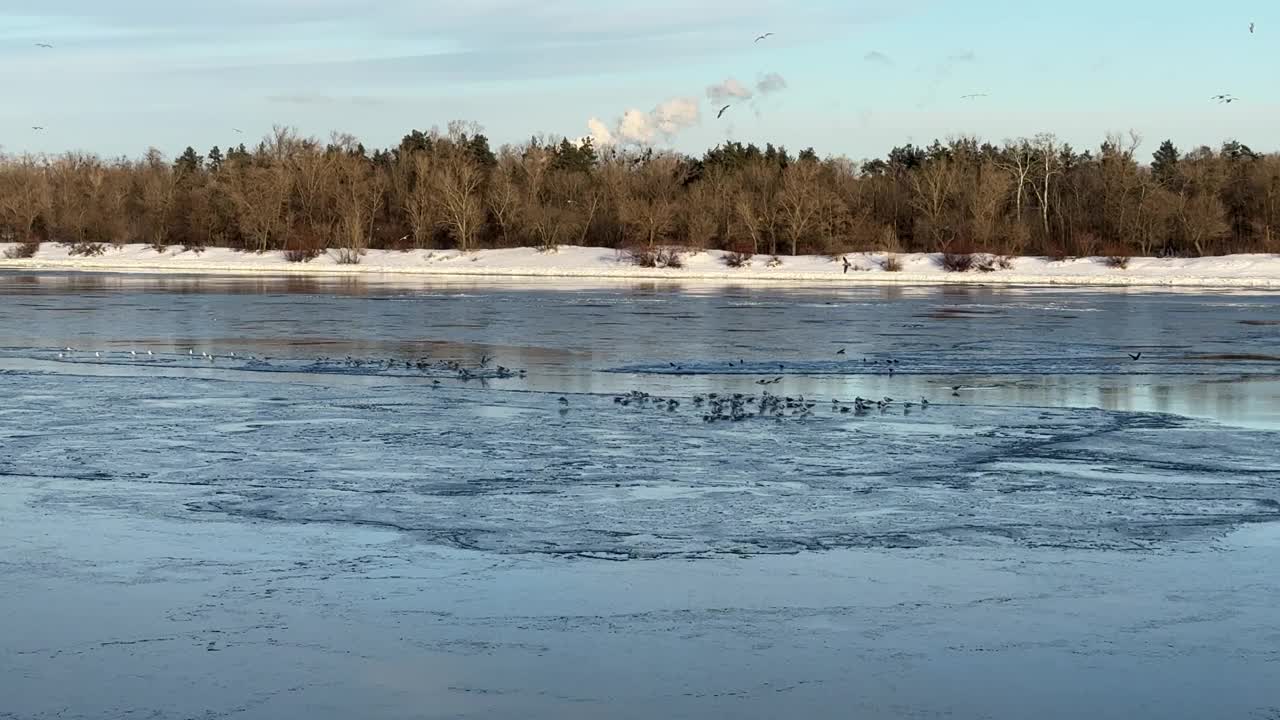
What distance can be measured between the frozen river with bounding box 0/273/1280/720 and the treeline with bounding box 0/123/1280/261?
56703mm

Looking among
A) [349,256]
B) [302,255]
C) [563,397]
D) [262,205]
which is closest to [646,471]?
[563,397]

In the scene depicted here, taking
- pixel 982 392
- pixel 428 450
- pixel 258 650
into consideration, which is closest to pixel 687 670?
pixel 258 650

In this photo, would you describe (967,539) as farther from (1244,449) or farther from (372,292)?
(372,292)

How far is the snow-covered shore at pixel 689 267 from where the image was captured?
62219 millimetres

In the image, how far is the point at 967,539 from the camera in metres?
9.20

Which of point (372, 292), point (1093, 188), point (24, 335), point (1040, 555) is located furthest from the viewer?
point (1093, 188)

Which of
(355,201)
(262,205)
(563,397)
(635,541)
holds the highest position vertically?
(355,201)

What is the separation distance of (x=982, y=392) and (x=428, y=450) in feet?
24.8

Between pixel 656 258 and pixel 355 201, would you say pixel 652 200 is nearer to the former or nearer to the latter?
pixel 656 258

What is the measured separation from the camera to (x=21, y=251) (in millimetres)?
83500

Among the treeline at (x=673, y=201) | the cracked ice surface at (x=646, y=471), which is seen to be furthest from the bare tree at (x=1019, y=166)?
the cracked ice surface at (x=646, y=471)

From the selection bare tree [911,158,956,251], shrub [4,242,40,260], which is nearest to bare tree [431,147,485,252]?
shrub [4,242,40,260]

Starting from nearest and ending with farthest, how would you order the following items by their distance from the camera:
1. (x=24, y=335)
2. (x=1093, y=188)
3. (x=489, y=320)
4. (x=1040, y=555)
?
(x=1040, y=555), (x=24, y=335), (x=489, y=320), (x=1093, y=188)

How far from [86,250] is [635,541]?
80.7m
